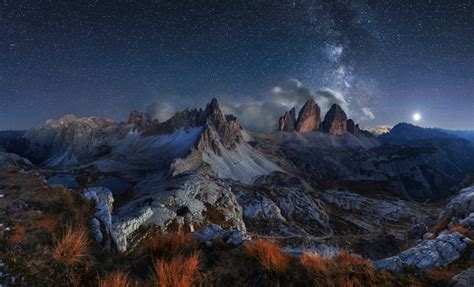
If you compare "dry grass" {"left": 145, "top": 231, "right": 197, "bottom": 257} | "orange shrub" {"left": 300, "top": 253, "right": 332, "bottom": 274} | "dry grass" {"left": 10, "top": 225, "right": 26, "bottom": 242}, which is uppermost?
"dry grass" {"left": 10, "top": 225, "right": 26, "bottom": 242}

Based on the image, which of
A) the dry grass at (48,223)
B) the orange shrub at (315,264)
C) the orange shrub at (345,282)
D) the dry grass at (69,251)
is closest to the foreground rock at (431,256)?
the orange shrub at (315,264)

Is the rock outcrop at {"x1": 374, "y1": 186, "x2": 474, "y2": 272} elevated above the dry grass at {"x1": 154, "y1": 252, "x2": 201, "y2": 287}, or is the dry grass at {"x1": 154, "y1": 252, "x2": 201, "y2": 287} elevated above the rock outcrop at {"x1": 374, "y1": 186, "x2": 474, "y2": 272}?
the dry grass at {"x1": 154, "y1": 252, "x2": 201, "y2": 287}

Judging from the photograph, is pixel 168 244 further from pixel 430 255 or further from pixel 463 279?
pixel 430 255

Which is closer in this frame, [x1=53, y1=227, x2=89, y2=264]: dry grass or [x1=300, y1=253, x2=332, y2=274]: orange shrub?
[x1=53, y1=227, x2=89, y2=264]: dry grass

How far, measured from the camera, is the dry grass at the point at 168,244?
27.7 feet

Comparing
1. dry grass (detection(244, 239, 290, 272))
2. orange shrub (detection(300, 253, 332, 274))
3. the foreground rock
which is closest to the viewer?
orange shrub (detection(300, 253, 332, 274))

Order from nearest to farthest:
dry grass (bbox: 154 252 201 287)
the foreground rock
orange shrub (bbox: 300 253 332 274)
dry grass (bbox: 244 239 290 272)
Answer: dry grass (bbox: 154 252 201 287), orange shrub (bbox: 300 253 332 274), dry grass (bbox: 244 239 290 272), the foreground rock

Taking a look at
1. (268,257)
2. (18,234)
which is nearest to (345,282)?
(268,257)

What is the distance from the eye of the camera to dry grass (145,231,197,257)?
333 inches

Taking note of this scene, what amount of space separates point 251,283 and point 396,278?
4215mm

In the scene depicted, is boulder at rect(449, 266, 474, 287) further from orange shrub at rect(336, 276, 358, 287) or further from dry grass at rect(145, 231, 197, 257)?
dry grass at rect(145, 231, 197, 257)

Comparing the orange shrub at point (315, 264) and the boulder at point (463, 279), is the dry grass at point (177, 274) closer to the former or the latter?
the orange shrub at point (315, 264)

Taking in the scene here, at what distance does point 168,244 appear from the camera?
29.0 ft

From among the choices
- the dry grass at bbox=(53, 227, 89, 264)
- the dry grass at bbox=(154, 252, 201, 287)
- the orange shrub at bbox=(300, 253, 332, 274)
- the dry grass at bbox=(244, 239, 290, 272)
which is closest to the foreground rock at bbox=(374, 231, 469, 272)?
the orange shrub at bbox=(300, 253, 332, 274)
